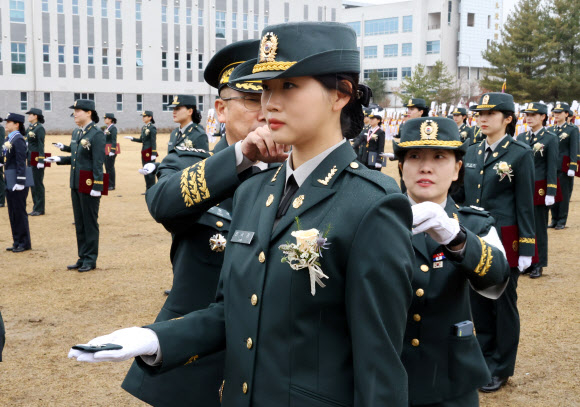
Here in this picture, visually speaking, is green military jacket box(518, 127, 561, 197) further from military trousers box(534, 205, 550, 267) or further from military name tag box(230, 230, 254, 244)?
military name tag box(230, 230, 254, 244)

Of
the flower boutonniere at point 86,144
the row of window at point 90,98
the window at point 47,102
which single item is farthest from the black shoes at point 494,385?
the window at point 47,102

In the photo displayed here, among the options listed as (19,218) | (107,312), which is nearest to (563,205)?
(107,312)

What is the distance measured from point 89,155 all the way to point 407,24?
70157 millimetres

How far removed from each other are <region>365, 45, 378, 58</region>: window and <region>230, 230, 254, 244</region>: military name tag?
261ft

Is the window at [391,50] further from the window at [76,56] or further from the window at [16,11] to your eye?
the window at [16,11]

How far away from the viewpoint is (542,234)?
955 centimetres

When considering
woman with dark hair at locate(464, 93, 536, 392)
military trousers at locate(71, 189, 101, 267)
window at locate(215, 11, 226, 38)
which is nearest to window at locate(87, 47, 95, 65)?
window at locate(215, 11, 226, 38)

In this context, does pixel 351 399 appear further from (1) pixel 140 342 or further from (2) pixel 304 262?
(1) pixel 140 342

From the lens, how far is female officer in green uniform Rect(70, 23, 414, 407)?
6.18ft

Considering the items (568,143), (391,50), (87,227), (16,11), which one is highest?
(391,50)

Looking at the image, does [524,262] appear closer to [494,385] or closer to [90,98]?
[494,385]

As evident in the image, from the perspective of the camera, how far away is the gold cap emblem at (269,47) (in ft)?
6.80

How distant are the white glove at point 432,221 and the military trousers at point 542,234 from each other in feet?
A: 23.7

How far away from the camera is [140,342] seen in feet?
6.70
